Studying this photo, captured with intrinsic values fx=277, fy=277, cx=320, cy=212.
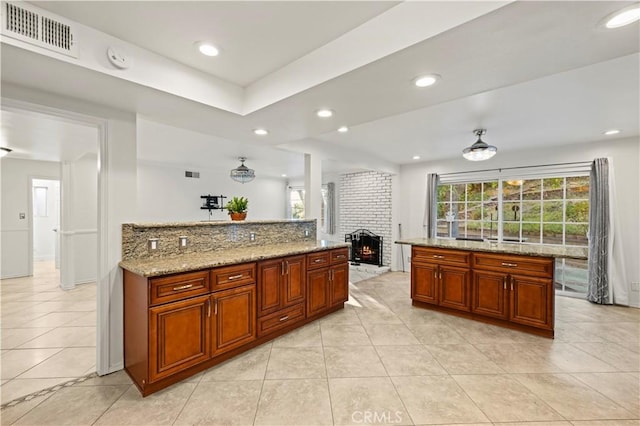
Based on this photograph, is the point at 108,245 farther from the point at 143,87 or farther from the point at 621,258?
the point at 621,258

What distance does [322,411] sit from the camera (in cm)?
188

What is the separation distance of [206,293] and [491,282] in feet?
10.3

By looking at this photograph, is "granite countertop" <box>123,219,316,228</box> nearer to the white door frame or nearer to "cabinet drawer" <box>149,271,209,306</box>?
the white door frame

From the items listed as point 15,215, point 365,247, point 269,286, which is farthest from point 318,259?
point 15,215

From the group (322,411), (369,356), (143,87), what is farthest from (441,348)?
(143,87)

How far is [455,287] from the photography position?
3.57 meters

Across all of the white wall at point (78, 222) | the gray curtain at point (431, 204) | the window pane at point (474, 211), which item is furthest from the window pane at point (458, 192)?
the white wall at point (78, 222)

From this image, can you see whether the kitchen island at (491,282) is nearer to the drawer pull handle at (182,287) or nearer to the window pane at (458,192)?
the window pane at (458,192)

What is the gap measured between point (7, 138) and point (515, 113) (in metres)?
6.76

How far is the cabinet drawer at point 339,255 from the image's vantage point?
3586mm

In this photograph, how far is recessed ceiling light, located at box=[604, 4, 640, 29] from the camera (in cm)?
121

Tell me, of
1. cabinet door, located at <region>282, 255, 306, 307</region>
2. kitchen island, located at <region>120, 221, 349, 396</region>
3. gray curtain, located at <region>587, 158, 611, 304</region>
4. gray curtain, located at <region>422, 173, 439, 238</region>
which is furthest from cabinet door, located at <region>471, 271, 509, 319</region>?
gray curtain, located at <region>422, 173, 439, 238</region>

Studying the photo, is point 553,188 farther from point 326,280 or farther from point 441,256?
point 326,280

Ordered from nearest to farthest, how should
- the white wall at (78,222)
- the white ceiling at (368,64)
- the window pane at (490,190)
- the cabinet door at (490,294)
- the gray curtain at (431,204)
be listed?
the white ceiling at (368,64) → the cabinet door at (490,294) → the white wall at (78,222) → the window pane at (490,190) → the gray curtain at (431,204)
